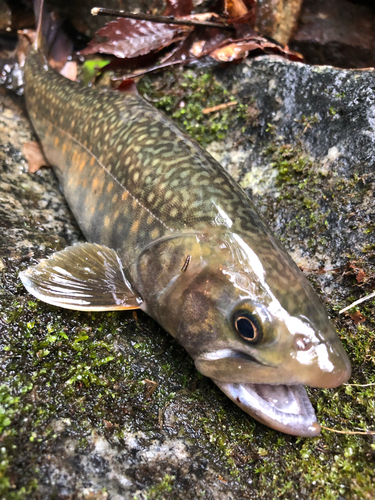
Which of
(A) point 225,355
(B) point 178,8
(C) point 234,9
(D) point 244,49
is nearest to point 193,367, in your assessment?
(A) point 225,355

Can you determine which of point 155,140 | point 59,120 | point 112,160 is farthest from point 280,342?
point 59,120

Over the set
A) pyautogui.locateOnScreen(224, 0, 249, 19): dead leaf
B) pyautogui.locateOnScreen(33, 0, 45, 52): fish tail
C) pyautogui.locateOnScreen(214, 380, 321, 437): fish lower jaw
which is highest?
pyautogui.locateOnScreen(224, 0, 249, 19): dead leaf

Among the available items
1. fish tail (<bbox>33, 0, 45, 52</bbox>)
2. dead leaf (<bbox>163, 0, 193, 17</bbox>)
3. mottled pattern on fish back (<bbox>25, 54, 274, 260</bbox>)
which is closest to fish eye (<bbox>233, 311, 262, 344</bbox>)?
mottled pattern on fish back (<bbox>25, 54, 274, 260</bbox>)

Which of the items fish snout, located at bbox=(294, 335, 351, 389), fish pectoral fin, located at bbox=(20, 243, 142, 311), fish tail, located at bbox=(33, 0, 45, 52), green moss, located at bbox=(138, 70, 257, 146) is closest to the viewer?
fish snout, located at bbox=(294, 335, 351, 389)

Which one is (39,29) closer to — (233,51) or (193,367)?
(233,51)

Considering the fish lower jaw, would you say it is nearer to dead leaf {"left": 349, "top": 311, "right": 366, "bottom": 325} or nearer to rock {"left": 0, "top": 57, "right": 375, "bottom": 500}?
rock {"left": 0, "top": 57, "right": 375, "bottom": 500}

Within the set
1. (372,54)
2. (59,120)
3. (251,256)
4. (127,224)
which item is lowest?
(127,224)

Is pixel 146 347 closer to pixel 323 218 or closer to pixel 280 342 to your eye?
pixel 280 342
